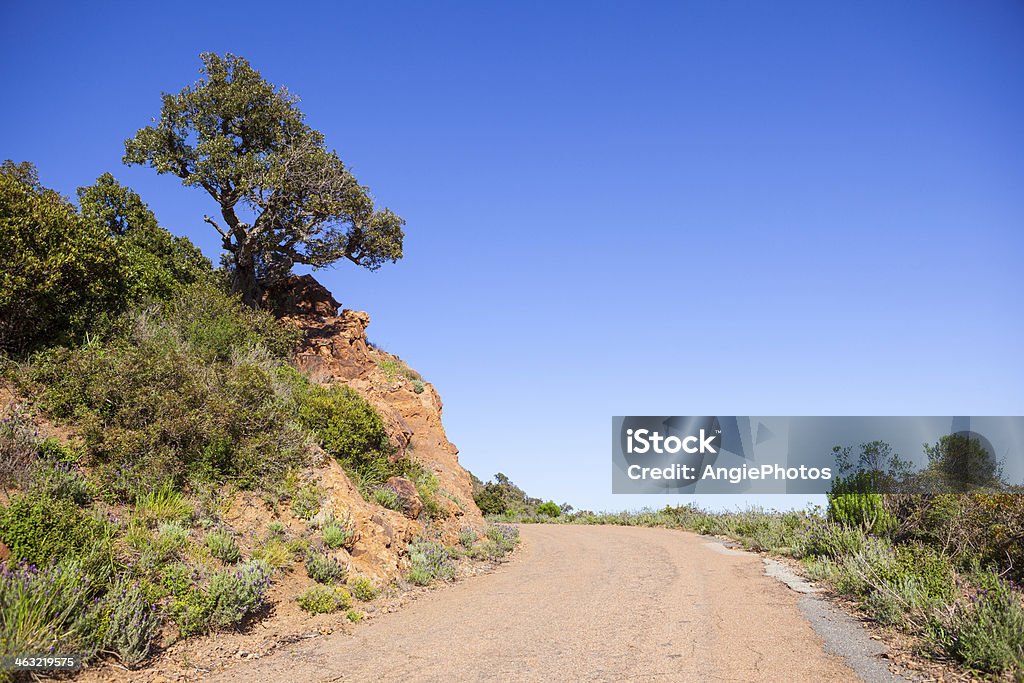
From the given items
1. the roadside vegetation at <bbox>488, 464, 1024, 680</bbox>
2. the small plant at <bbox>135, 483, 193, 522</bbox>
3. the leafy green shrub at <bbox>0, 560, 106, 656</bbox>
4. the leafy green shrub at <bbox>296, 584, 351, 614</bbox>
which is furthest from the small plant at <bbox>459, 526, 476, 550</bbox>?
the leafy green shrub at <bbox>0, 560, 106, 656</bbox>

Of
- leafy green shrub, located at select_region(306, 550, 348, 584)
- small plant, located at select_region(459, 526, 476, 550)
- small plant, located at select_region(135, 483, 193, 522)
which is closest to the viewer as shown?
small plant, located at select_region(135, 483, 193, 522)

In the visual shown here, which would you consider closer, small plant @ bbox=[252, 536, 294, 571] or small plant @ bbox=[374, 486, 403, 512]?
small plant @ bbox=[252, 536, 294, 571]

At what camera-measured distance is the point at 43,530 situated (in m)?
7.95

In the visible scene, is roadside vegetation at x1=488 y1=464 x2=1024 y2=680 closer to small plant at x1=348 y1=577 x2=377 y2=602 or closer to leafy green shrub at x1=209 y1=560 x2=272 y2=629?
small plant at x1=348 y1=577 x2=377 y2=602

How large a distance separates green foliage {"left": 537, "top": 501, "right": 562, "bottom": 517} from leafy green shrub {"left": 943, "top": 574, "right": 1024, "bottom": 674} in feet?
94.5

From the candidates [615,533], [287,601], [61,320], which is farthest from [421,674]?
[615,533]

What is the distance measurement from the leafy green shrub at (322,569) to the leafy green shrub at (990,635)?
883cm

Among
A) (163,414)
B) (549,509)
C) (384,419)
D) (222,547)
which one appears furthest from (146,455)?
(549,509)

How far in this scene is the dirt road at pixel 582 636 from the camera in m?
7.32

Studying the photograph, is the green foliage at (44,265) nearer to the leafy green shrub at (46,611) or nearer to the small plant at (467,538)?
the leafy green shrub at (46,611)

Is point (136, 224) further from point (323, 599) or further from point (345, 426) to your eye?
point (323, 599)

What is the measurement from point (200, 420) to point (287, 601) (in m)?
4.12

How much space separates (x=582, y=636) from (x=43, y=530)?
7.13 m

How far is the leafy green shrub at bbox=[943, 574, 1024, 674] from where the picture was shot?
23.6 ft
